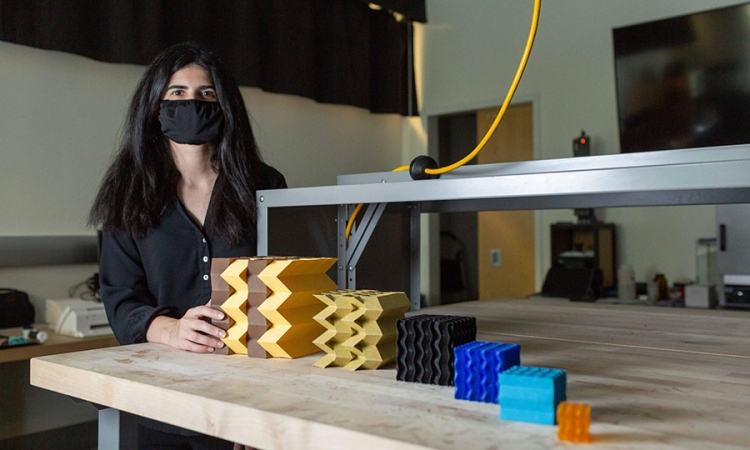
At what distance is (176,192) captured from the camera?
1.44 metres

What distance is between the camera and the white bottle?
353 centimetres

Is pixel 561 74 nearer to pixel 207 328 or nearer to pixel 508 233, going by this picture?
pixel 508 233

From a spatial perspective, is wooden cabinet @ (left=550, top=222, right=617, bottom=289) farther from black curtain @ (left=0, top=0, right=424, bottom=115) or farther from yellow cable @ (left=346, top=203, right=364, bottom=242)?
yellow cable @ (left=346, top=203, right=364, bottom=242)

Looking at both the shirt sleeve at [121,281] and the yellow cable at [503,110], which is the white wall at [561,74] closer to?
the yellow cable at [503,110]

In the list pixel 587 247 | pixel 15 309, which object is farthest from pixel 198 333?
pixel 587 247

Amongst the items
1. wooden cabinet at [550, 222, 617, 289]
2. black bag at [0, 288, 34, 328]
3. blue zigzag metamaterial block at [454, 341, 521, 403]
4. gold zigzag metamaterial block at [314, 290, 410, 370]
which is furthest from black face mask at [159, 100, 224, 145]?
wooden cabinet at [550, 222, 617, 289]

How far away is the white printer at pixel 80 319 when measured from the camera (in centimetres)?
248

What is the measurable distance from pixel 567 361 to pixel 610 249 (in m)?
3.06

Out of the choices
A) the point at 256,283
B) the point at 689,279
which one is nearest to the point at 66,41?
the point at 256,283

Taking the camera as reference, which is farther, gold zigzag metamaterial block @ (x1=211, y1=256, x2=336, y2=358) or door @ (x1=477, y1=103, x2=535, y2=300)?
door @ (x1=477, y1=103, x2=535, y2=300)

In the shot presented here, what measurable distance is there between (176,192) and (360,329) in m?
0.73

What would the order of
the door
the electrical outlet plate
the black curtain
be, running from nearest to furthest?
the black curtain
the door
the electrical outlet plate

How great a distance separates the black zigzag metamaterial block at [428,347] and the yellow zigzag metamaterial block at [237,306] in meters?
0.29

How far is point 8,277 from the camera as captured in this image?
2.74 meters
